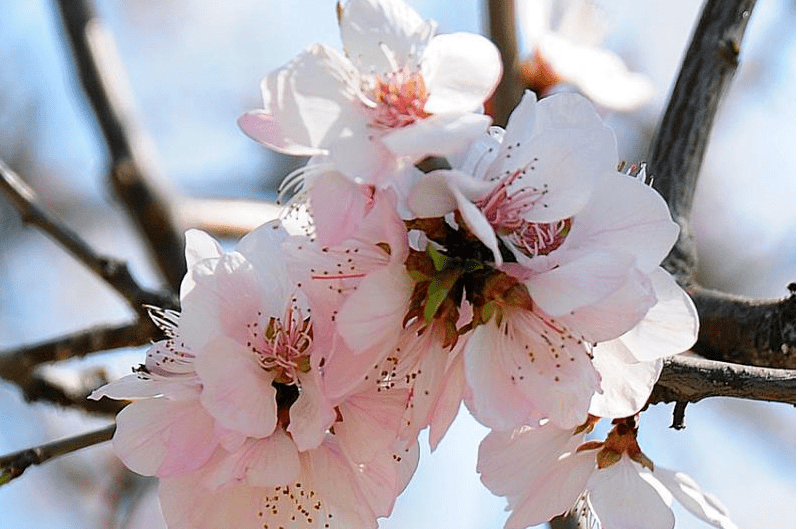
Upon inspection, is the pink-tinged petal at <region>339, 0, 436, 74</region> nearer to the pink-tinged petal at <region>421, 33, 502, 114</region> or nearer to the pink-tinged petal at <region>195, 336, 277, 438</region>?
the pink-tinged petal at <region>421, 33, 502, 114</region>

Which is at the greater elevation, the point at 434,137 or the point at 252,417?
the point at 434,137

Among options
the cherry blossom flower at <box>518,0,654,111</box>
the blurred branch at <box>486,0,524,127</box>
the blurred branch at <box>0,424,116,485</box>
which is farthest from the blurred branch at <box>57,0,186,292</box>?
the blurred branch at <box>0,424,116,485</box>

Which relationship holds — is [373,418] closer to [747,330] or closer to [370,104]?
[370,104]

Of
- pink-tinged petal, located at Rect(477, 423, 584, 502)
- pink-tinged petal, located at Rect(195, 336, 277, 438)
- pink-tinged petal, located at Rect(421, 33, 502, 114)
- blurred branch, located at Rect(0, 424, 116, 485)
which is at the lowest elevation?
blurred branch, located at Rect(0, 424, 116, 485)

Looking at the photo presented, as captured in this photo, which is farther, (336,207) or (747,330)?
(747,330)

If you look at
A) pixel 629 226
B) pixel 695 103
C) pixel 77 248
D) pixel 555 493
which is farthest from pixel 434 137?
pixel 77 248

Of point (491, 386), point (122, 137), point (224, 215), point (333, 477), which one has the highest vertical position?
point (491, 386)

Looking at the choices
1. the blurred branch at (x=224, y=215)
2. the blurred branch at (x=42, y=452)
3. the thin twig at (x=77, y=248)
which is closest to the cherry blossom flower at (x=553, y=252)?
the blurred branch at (x=42, y=452)
